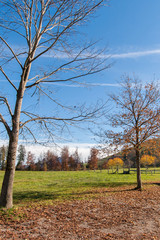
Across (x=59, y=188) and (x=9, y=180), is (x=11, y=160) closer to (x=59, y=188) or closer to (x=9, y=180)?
(x=9, y=180)

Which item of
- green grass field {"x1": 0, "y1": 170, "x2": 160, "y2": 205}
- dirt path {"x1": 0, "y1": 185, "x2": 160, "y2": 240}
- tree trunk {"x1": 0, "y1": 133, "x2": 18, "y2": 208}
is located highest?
tree trunk {"x1": 0, "y1": 133, "x2": 18, "y2": 208}

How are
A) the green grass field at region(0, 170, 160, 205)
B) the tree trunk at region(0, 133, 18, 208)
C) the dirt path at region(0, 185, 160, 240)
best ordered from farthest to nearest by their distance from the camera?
the green grass field at region(0, 170, 160, 205)
the tree trunk at region(0, 133, 18, 208)
the dirt path at region(0, 185, 160, 240)

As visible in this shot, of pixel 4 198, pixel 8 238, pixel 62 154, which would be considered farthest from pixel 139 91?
pixel 8 238

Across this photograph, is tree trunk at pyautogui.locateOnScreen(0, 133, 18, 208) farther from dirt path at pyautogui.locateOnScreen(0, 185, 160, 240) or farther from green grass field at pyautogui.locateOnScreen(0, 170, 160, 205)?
green grass field at pyautogui.locateOnScreen(0, 170, 160, 205)

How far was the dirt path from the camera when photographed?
496 centimetres

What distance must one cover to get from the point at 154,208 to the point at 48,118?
612 cm

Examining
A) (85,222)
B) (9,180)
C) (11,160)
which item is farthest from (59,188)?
(85,222)

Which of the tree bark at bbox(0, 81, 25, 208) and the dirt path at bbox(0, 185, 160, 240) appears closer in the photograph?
the dirt path at bbox(0, 185, 160, 240)

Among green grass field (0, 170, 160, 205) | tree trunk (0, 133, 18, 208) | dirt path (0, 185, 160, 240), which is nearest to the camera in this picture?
dirt path (0, 185, 160, 240)

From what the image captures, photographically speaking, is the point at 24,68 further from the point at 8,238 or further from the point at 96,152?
the point at 96,152

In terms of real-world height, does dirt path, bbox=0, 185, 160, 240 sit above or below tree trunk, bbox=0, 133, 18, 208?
below

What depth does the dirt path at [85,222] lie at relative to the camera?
195 inches

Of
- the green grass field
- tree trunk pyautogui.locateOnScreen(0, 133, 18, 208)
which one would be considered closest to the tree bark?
tree trunk pyautogui.locateOnScreen(0, 133, 18, 208)

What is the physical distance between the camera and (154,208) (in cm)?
779
